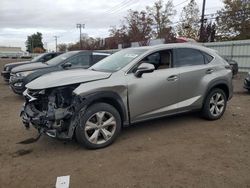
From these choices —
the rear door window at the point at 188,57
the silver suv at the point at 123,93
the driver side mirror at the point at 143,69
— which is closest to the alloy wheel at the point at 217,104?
the silver suv at the point at 123,93

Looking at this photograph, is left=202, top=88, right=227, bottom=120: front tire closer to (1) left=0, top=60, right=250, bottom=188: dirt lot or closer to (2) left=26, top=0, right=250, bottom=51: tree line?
(1) left=0, top=60, right=250, bottom=188: dirt lot

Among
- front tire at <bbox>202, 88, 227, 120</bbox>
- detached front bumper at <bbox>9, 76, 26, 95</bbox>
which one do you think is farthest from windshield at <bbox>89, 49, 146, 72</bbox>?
detached front bumper at <bbox>9, 76, 26, 95</bbox>

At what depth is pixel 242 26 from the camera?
3434cm

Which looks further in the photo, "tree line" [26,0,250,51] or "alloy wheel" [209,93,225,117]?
"tree line" [26,0,250,51]

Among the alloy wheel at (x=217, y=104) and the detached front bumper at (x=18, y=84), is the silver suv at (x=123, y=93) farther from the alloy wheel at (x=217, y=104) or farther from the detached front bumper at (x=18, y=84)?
the detached front bumper at (x=18, y=84)

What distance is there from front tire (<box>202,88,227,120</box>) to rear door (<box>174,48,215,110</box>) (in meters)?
0.25

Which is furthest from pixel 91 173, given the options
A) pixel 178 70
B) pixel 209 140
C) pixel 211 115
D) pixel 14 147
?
pixel 211 115

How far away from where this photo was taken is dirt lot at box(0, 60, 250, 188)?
388 cm

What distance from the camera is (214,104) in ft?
21.6

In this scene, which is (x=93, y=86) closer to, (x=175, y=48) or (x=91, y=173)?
(x=91, y=173)

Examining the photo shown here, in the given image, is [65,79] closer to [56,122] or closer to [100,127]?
[56,122]

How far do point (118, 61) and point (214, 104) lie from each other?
237 centimetres

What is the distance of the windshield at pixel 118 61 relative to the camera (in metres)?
5.62

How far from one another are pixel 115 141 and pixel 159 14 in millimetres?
40040
